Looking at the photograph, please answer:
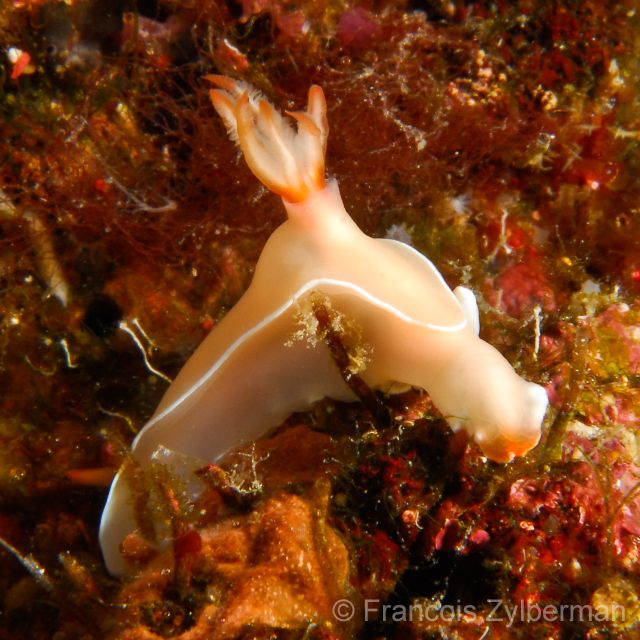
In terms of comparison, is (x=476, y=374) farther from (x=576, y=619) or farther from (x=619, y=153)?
(x=619, y=153)

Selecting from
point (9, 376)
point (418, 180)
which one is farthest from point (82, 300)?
point (418, 180)

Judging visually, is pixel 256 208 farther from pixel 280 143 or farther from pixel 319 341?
pixel 319 341

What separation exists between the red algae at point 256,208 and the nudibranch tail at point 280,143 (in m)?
0.83

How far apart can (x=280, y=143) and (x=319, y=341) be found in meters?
1.04

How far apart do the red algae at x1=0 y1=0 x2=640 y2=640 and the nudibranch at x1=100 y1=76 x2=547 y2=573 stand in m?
0.24

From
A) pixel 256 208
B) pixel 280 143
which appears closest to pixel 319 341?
pixel 280 143

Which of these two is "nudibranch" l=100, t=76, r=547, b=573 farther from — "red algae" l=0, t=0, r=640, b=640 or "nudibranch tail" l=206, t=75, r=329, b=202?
"red algae" l=0, t=0, r=640, b=640

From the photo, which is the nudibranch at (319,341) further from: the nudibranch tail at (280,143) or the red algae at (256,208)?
the red algae at (256,208)

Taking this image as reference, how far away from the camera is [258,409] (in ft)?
10.2

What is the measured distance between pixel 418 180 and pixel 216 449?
2305mm

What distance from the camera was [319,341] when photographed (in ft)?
9.17

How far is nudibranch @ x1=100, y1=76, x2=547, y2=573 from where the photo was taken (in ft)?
8.05

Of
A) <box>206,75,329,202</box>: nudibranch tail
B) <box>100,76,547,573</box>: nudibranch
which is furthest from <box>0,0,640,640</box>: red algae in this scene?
<box>206,75,329,202</box>: nudibranch tail

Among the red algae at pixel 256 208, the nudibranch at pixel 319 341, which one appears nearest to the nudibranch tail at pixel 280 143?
the nudibranch at pixel 319 341
